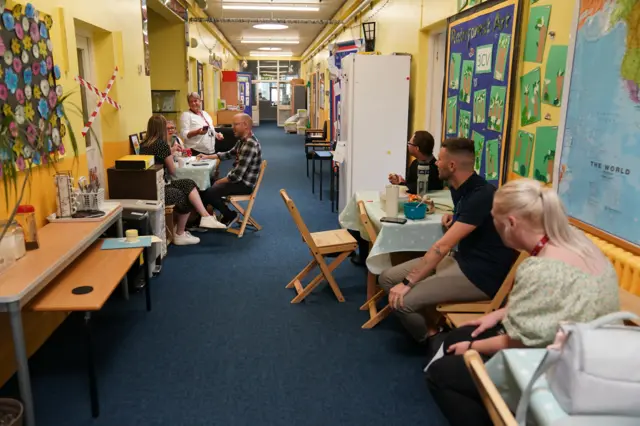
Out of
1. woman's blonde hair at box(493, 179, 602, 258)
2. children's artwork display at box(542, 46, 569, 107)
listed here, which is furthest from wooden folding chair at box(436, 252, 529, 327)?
children's artwork display at box(542, 46, 569, 107)

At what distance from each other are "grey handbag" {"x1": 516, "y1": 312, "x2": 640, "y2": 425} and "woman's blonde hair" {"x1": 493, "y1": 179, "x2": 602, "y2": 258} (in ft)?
1.33

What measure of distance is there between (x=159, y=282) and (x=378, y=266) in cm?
186

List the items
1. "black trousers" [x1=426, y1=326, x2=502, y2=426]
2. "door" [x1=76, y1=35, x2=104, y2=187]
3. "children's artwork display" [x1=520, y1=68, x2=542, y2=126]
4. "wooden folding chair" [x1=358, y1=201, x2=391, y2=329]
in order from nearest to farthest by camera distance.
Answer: "black trousers" [x1=426, y1=326, x2=502, y2=426], "children's artwork display" [x1=520, y1=68, x2=542, y2=126], "wooden folding chair" [x1=358, y1=201, x2=391, y2=329], "door" [x1=76, y1=35, x2=104, y2=187]

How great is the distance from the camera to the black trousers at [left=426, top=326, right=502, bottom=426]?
1.75m

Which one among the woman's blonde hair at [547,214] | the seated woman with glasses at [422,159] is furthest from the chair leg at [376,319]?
the woman's blonde hair at [547,214]

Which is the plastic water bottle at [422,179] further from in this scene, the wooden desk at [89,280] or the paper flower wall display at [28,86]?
the paper flower wall display at [28,86]

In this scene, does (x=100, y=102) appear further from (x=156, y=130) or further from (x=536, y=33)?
(x=536, y=33)

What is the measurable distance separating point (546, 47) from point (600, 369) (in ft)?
7.31

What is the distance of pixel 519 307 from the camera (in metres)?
1.59

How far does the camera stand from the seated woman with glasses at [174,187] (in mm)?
4703

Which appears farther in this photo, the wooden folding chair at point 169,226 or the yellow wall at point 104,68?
the wooden folding chair at point 169,226

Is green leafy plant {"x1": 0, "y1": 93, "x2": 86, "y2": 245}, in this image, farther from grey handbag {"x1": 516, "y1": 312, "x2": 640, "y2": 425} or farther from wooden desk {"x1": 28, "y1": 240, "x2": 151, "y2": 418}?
grey handbag {"x1": 516, "y1": 312, "x2": 640, "y2": 425}

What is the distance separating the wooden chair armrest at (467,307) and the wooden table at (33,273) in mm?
1892

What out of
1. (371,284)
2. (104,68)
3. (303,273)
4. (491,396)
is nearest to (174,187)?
(104,68)
